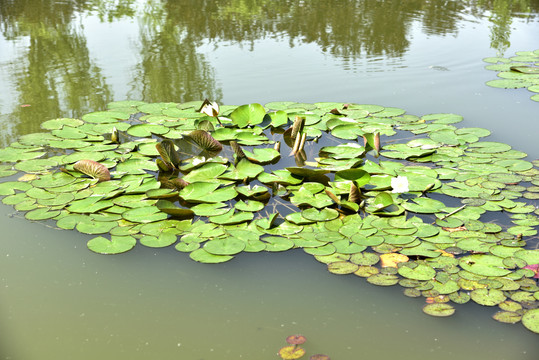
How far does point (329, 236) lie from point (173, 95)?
6.65 ft

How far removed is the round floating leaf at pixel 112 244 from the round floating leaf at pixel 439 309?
3.78 feet

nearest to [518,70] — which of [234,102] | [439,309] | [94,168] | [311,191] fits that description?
[234,102]

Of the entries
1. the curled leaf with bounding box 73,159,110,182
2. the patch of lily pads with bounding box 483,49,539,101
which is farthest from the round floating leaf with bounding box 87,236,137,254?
the patch of lily pads with bounding box 483,49,539,101

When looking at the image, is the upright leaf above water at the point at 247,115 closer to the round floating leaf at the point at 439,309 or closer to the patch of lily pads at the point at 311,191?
the patch of lily pads at the point at 311,191

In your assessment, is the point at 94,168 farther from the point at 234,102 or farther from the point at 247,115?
the point at 234,102

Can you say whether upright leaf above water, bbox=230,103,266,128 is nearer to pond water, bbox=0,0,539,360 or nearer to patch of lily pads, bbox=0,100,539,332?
patch of lily pads, bbox=0,100,539,332

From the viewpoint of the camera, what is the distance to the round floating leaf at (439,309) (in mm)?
1822

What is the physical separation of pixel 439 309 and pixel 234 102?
2226 millimetres

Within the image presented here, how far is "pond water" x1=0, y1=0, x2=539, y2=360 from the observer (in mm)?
1763

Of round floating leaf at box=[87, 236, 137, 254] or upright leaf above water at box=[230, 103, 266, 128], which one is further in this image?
upright leaf above water at box=[230, 103, 266, 128]

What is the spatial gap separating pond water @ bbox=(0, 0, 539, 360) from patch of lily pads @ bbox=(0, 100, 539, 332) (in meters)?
0.10

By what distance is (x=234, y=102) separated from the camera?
3688mm

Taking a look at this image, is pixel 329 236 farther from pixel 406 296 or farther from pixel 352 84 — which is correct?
pixel 352 84

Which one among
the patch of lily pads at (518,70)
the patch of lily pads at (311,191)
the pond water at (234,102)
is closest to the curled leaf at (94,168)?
the patch of lily pads at (311,191)
